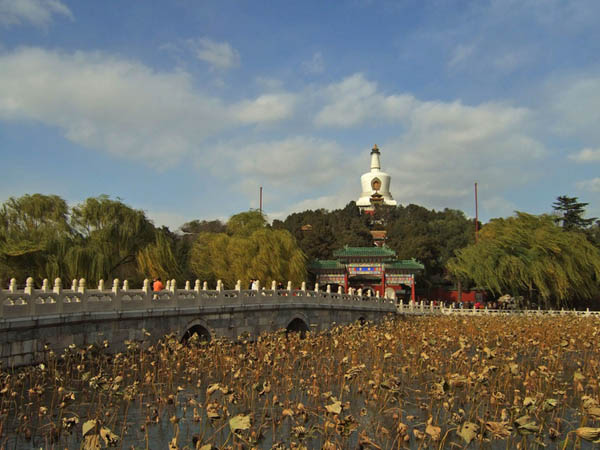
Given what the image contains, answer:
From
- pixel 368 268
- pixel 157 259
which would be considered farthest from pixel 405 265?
pixel 157 259

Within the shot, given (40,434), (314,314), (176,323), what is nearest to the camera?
(40,434)

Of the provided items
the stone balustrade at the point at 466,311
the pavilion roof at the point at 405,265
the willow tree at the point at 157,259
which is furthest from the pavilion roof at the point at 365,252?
the willow tree at the point at 157,259

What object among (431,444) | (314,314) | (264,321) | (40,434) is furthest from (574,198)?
(40,434)

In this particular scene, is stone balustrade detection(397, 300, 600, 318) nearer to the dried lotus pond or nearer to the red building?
the red building

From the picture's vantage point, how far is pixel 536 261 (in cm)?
3203

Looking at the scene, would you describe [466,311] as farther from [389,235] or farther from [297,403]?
[297,403]

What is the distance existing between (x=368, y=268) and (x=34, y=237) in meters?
20.8

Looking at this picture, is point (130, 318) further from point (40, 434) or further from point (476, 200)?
point (476, 200)

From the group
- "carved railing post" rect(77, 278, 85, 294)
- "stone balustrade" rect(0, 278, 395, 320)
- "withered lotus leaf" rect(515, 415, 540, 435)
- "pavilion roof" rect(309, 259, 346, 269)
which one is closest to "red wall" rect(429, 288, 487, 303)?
"pavilion roof" rect(309, 259, 346, 269)

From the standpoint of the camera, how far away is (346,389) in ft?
37.8

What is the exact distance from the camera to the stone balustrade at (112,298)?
1205 centimetres

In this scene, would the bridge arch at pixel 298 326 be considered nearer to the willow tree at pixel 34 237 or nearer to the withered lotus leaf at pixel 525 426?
the willow tree at pixel 34 237

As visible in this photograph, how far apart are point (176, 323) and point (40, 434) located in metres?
7.96

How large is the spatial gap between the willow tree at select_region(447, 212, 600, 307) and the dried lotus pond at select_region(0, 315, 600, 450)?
1691 centimetres
